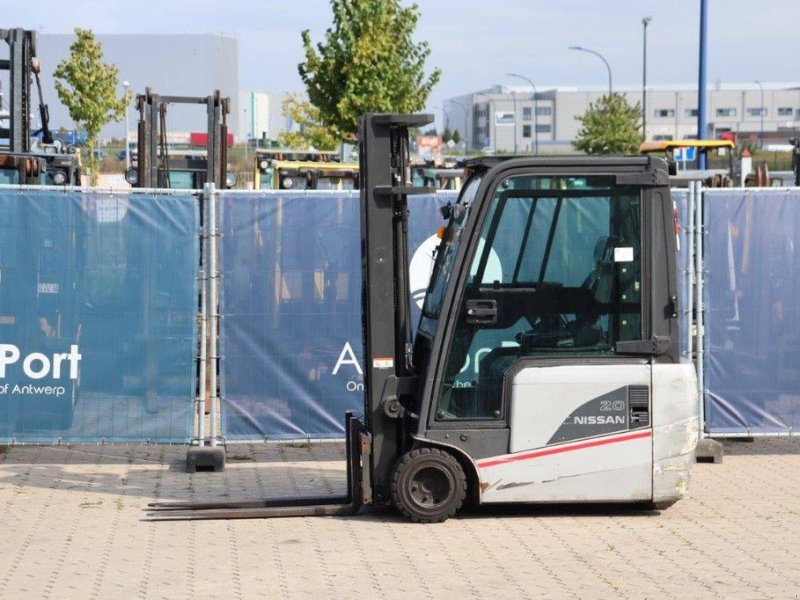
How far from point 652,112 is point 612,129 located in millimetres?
55969

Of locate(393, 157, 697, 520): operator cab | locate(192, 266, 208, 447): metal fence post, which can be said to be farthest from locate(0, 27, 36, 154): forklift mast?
locate(393, 157, 697, 520): operator cab

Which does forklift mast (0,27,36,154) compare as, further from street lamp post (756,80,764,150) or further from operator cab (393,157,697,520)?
street lamp post (756,80,764,150)

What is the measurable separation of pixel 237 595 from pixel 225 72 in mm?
103795

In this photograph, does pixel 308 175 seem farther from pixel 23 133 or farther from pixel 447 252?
pixel 447 252

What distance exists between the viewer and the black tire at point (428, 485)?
27.5ft

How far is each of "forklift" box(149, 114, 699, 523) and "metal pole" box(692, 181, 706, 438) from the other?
229 cm

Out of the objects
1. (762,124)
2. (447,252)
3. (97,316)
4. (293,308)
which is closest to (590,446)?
(447,252)

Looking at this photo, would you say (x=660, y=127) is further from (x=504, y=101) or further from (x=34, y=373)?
(x=34, y=373)

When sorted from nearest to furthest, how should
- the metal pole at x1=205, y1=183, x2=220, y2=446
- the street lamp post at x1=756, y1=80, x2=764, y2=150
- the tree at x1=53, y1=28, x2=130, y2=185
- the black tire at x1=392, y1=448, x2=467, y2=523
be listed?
the black tire at x1=392, y1=448, x2=467, y2=523 < the metal pole at x1=205, y1=183, x2=220, y2=446 < the tree at x1=53, y1=28, x2=130, y2=185 < the street lamp post at x1=756, y1=80, x2=764, y2=150

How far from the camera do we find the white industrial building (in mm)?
112562

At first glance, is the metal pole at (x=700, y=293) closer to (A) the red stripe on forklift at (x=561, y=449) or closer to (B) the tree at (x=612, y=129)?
(A) the red stripe on forklift at (x=561, y=449)

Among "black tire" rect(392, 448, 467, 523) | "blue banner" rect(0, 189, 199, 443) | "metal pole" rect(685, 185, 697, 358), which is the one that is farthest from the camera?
"metal pole" rect(685, 185, 697, 358)

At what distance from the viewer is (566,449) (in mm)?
8438

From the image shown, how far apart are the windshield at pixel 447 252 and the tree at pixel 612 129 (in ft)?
173
